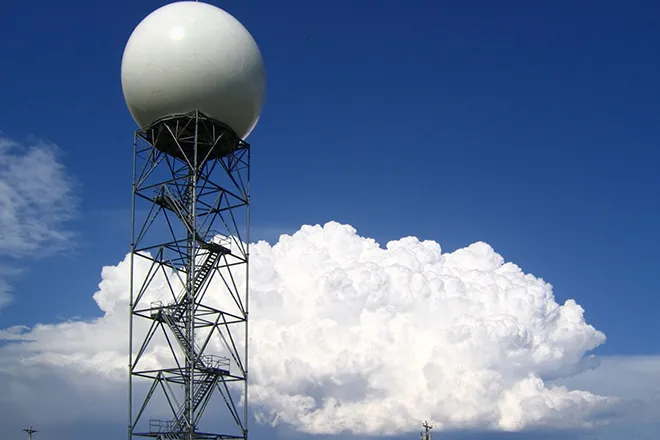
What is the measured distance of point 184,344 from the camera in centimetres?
3791

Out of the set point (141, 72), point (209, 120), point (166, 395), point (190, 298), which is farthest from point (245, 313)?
point (141, 72)

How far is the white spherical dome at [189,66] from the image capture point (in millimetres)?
38312

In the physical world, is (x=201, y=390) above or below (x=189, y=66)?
below

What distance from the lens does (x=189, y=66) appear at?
38188 mm

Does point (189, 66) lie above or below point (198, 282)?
above

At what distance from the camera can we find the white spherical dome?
3831 centimetres

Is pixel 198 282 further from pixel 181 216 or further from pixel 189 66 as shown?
pixel 189 66

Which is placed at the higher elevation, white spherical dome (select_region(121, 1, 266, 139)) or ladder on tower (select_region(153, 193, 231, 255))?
white spherical dome (select_region(121, 1, 266, 139))

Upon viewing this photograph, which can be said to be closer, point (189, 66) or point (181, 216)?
point (189, 66)

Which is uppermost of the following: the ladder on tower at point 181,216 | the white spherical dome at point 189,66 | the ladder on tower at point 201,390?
the white spherical dome at point 189,66

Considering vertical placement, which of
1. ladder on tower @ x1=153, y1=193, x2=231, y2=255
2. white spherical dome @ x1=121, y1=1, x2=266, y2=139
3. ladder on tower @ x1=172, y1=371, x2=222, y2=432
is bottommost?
ladder on tower @ x1=172, y1=371, x2=222, y2=432

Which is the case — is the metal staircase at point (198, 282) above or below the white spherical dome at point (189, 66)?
below

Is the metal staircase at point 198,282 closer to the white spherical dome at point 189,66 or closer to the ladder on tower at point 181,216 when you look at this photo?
the ladder on tower at point 181,216

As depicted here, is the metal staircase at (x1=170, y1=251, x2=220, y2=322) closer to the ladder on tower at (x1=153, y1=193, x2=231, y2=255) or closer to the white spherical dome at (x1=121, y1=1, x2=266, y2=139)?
the ladder on tower at (x1=153, y1=193, x2=231, y2=255)
